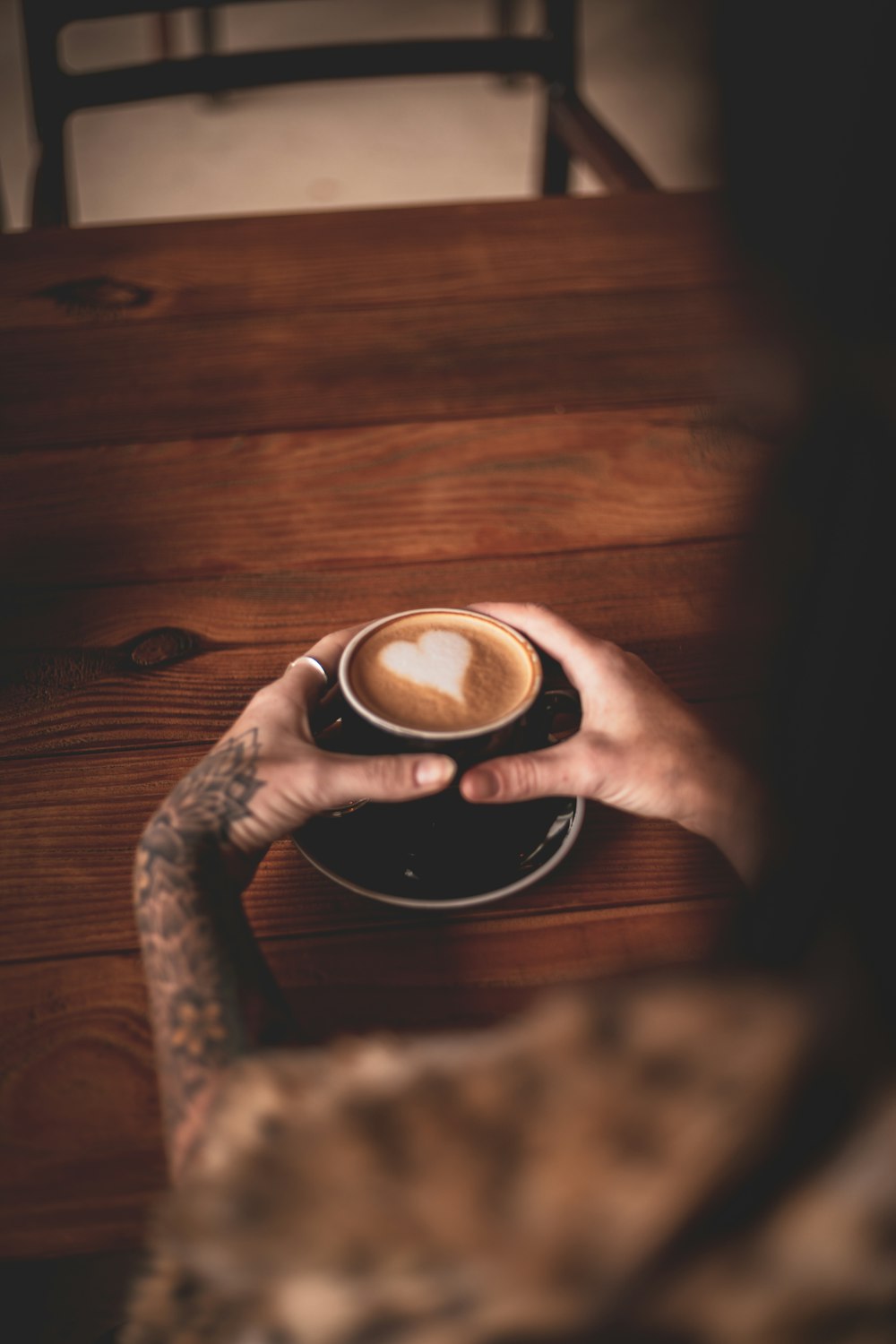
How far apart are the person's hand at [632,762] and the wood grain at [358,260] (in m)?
0.64

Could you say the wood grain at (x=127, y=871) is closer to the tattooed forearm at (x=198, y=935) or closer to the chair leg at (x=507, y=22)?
the tattooed forearm at (x=198, y=935)

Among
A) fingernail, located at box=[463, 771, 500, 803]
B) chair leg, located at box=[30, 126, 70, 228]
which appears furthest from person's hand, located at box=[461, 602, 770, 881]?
chair leg, located at box=[30, 126, 70, 228]

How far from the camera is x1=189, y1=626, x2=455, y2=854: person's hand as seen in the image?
24.6 inches

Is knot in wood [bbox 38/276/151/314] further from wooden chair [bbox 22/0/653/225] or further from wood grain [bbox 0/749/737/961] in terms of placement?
wood grain [bbox 0/749/737/961]

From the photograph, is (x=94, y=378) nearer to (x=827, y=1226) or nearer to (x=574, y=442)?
(x=574, y=442)

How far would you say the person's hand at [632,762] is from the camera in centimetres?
66

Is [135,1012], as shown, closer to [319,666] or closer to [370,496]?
[319,666]

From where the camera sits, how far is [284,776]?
0.64 metres

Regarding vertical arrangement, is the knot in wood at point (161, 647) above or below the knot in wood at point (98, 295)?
below

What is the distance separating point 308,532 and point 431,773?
39 cm

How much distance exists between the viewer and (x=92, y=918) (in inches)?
26.0

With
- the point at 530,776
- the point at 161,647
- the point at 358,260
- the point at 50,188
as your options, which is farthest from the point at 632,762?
the point at 50,188

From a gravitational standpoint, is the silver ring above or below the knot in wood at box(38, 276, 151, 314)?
below

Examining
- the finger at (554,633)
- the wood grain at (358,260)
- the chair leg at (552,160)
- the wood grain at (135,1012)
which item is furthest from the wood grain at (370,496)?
the chair leg at (552,160)
